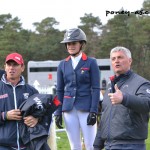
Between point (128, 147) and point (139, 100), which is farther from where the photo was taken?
point (128, 147)

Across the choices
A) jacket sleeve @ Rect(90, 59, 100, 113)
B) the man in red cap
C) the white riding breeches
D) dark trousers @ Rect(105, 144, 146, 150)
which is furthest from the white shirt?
dark trousers @ Rect(105, 144, 146, 150)

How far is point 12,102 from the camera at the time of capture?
4188mm

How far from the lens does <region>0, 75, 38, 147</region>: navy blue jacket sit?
411 centimetres

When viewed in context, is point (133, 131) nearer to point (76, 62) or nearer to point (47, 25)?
point (76, 62)

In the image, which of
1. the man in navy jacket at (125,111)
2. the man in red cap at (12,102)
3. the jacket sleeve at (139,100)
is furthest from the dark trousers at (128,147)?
the man in red cap at (12,102)

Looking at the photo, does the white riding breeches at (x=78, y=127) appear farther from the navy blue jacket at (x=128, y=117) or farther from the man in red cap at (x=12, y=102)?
the navy blue jacket at (x=128, y=117)

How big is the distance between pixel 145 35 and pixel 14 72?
170 feet

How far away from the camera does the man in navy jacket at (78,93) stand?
5430 millimetres

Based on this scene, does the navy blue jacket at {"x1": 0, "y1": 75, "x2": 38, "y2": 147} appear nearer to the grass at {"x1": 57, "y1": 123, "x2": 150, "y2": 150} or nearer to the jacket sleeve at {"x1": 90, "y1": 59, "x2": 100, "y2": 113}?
the jacket sleeve at {"x1": 90, "y1": 59, "x2": 100, "y2": 113}

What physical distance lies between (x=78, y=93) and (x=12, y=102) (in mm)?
1441

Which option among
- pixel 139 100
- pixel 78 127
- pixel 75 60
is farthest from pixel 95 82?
pixel 139 100

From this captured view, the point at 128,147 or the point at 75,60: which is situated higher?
the point at 75,60

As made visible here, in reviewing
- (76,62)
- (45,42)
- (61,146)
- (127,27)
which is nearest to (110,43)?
(127,27)

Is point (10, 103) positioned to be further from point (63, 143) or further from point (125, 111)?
point (63, 143)
